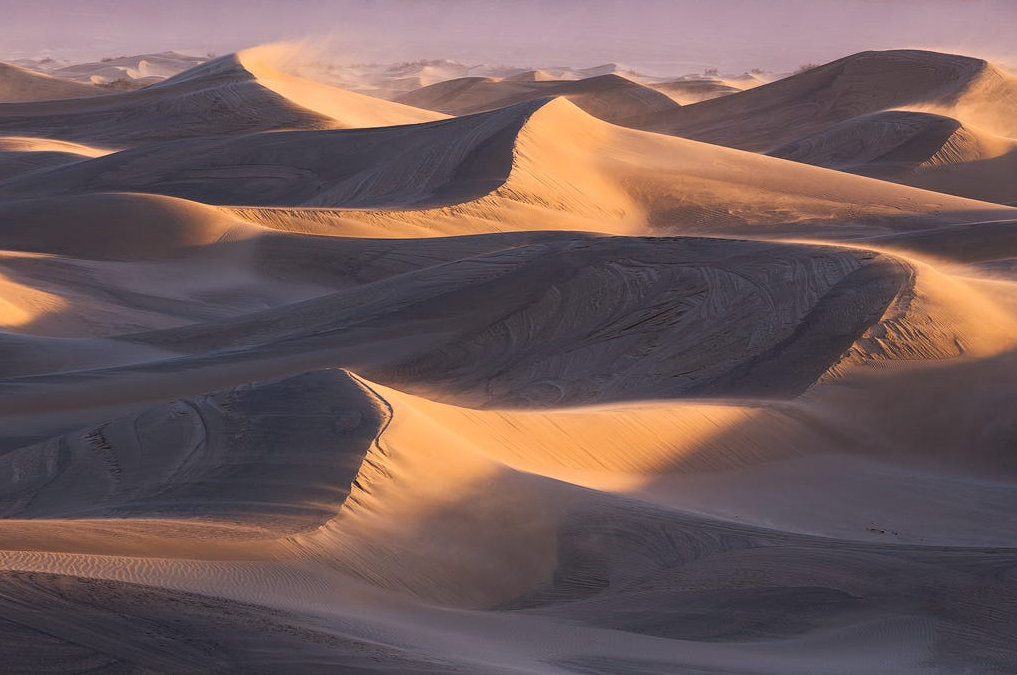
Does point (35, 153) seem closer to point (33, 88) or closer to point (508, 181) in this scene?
point (508, 181)

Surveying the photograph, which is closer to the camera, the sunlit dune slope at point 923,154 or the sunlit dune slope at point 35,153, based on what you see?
the sunlit dune slope at point 35,153

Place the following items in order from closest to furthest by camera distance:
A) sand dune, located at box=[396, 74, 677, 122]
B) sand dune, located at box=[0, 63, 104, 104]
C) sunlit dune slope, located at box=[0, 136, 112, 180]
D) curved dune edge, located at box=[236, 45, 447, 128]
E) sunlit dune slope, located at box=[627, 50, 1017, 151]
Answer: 1. sunlit dune slope, located at box=[0, 136, 112, 180]
2. curved dune edge, located at box=[236, 45, 447, 128]
3. sunlit dune slope, located at box=[627, 50, 1017, 151]
4. sand dune, located at box=[396, 74, 677, 122]
5. sand dune, located at box=[0, 63, 104, 104]

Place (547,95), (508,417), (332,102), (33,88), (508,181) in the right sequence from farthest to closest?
(547,95) → (33,88) → (332,102) → (508,181) → (508,417)

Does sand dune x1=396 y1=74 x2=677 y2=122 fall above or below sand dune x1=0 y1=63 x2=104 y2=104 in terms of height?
above

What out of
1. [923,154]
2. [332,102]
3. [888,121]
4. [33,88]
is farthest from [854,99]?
[33,88]

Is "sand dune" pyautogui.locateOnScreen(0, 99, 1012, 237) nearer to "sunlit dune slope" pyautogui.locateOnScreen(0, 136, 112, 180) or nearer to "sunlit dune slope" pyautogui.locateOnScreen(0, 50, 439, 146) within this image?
"sunlit dune slope" pyautogui.locateOnScreen(0, 136, 112, 180)

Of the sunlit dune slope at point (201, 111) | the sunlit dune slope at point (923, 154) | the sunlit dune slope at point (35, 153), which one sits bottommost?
the sunlit dune slope at point (35, 153)

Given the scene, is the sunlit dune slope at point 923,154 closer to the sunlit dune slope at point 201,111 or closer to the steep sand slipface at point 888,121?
the steep sand slipface at point 888,121

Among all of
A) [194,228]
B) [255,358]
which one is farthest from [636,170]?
[255,358]

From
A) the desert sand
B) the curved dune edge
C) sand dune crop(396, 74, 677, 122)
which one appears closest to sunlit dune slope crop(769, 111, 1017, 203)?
the desert sand

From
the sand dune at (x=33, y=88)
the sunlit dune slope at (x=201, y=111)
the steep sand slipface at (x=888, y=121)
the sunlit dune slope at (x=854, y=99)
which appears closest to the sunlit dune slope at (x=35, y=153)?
the sunlit dune slope at (x=201, y=111)
